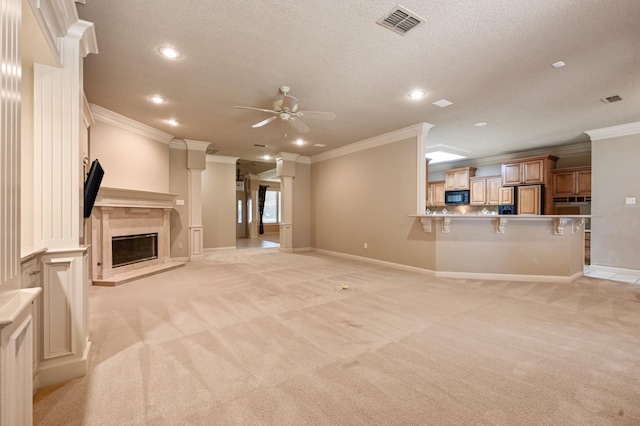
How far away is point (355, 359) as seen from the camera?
2195mm

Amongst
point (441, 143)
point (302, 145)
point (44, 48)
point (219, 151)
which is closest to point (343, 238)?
point (302, 145)

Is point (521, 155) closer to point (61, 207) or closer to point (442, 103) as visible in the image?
point (442, 103)

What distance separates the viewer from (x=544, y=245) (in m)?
4.66

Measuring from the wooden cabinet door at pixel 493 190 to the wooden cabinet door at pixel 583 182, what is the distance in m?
1.57

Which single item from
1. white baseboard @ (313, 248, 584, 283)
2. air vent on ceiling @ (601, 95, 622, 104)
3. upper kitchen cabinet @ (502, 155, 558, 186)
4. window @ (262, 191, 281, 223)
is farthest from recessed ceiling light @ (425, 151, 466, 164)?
window @ (262, 191, 281, 223)

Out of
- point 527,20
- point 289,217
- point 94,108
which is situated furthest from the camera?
point 289,217

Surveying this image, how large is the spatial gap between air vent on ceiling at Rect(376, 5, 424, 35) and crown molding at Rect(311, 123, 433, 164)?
289cm

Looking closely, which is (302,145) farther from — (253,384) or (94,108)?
(253,384)

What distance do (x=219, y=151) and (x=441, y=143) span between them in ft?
18.1

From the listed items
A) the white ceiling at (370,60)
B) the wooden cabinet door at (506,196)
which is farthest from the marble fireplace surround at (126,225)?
the wooden cabinet door at (506,196)

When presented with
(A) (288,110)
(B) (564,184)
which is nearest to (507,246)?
(B) (564,184)

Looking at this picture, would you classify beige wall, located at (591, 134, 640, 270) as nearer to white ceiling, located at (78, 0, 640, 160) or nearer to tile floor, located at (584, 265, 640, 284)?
tile floor, located at (584, 265, 640, 284)

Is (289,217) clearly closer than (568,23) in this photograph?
No

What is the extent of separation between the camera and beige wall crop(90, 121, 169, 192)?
468 cm
